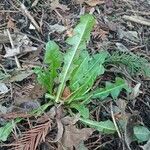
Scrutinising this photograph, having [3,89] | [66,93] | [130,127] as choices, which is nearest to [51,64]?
[66,93]

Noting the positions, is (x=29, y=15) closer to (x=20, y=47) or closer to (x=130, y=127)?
(x=20, y=47)

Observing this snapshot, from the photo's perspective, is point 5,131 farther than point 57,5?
No

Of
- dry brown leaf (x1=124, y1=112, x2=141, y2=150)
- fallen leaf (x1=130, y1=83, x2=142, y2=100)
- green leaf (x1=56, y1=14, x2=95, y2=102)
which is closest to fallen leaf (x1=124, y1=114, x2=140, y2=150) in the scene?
dry brown leaf (x1=124, y1=112, x2=141, y2=150)

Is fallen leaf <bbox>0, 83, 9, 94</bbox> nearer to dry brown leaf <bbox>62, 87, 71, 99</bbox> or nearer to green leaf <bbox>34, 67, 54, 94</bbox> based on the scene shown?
green leaf <bbox>34, 67, 54, 94</bbox>

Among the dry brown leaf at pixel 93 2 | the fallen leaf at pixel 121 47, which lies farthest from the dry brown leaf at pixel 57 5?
the fallen leaf at pixel 121 47

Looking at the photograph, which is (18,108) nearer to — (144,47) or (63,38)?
(63,38)

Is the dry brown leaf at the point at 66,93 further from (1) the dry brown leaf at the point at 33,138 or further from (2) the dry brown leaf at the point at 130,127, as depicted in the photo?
(2) the dry brown leaf at the point at 130,127

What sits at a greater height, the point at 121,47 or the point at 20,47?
the point at 20,47

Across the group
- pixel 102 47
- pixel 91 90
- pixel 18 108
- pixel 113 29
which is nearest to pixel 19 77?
pixel 18 108
